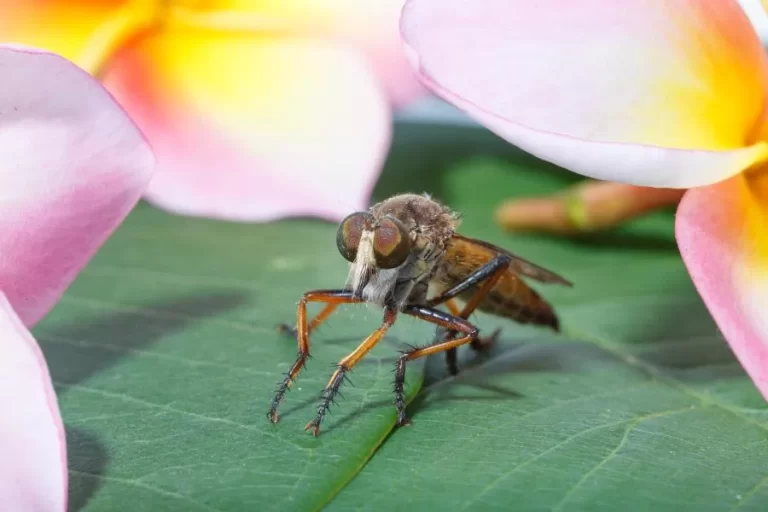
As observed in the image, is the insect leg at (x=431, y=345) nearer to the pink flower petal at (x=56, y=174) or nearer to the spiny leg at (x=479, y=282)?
the spiny leg at (x=479, y=282)

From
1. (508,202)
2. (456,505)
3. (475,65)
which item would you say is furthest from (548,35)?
(508,202)

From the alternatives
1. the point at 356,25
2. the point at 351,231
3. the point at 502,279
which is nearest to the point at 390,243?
the point at 351,231

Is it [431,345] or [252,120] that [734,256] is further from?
[252,120]

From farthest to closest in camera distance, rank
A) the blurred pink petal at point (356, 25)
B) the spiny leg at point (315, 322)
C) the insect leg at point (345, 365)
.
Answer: the blurred pink petal at point (356, 25), the spiny leg at point (315, 322), the insect leg at point (345, 365)

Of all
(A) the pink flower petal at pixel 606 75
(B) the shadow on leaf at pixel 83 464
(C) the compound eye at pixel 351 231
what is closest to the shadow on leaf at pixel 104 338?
(B) the shadow on leaf at pixel 83 464

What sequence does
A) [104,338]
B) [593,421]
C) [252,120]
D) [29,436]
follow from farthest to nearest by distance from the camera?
[252,120], [104,338], [593,421], [29,436]
